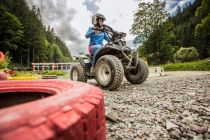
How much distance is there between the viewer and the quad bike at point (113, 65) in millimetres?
4962

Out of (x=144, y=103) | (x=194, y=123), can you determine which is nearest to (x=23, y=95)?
(x=194, y=123)

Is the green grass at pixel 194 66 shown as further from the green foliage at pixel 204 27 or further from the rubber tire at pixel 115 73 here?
the rubber tire at pixel 115 73

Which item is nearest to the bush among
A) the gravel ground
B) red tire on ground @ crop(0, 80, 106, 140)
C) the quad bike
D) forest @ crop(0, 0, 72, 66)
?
forest @ crop(0, 0, 72, 66)

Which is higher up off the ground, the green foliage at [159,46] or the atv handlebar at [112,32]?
the green foliage at [159,46]

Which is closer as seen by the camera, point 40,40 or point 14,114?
point 14,114

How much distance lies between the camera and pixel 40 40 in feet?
A: 179

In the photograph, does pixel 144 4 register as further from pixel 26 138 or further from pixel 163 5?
pixel 26 138

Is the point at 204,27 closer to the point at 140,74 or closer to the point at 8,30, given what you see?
the point at 140,74

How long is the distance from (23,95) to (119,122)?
3.83ft

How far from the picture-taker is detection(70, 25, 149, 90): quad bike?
16.3 ft

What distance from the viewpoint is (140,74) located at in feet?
20.3

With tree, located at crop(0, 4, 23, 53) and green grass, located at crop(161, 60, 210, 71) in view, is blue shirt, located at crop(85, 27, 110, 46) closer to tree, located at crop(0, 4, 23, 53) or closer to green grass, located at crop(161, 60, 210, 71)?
green grass, located at crop(161, 60, 210, 71)

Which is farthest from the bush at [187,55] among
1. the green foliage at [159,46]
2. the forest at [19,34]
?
the forest at [19,34]

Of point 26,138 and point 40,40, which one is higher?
point 40,40
